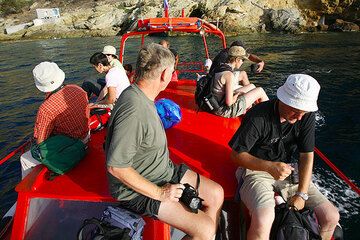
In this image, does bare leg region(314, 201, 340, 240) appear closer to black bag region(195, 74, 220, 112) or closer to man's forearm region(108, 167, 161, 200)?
man's forearm region(108, 167, 161, 200)

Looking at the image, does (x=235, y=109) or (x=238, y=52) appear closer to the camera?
(x=238, y=52)

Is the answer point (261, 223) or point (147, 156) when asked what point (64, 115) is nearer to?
point (147, 156)

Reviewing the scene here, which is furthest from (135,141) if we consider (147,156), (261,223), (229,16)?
(229,16)

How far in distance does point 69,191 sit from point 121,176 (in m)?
1.32

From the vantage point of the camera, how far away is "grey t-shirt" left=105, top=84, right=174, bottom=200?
2611mm

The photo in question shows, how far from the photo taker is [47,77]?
3854mm

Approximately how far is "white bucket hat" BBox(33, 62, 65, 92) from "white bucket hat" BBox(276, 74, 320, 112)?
2.87 meters

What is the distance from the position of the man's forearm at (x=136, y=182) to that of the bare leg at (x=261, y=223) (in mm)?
1120

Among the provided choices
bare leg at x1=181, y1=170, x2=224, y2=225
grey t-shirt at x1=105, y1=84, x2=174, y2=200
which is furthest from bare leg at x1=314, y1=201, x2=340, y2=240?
grey t-shirt at x1=105, y1=84, x2=174, y2=200

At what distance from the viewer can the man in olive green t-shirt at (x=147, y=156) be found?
8.64ft

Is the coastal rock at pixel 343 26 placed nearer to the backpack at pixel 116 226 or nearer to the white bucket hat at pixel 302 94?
the white bucket hat at pixel 302 94

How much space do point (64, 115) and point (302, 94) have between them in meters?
2.99

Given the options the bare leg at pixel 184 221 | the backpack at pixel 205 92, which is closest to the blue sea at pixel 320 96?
the backpack at pixel 205 92

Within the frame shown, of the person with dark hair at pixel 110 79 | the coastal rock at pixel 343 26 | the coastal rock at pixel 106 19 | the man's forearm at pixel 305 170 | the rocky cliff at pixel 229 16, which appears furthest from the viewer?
the coastal rock at pixel 106 19
